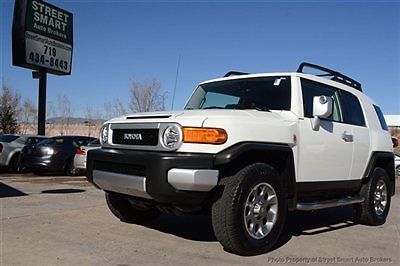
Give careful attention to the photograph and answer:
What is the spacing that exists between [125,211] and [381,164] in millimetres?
4122

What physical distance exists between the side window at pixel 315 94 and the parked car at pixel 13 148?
35.7ft

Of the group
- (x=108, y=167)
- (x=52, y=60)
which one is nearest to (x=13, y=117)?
(x=52, y=60)

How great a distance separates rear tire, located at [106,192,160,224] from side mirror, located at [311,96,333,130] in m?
2.34

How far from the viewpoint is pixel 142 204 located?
4543mm

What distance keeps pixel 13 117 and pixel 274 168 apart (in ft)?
113

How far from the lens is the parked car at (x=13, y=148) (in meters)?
13.4

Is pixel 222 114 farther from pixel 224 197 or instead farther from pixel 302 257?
pixel 302 257

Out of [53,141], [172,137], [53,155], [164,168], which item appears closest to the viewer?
[164,168]

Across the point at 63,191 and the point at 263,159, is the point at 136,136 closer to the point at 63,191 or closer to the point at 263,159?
the point at 263,159

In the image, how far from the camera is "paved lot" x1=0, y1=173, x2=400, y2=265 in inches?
154

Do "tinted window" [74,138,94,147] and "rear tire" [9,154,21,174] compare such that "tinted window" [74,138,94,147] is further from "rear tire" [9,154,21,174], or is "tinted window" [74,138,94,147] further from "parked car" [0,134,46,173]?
"rear tire" [9,154,21,174]

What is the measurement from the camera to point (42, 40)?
19984mm

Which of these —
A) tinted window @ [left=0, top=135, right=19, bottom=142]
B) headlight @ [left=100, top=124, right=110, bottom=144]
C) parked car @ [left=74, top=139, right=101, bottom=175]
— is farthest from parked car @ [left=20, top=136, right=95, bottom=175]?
headlight @ [left=100, top=124, right=110, bottom=144]

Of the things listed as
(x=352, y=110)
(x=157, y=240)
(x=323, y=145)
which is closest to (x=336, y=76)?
(x=352, y=110)
